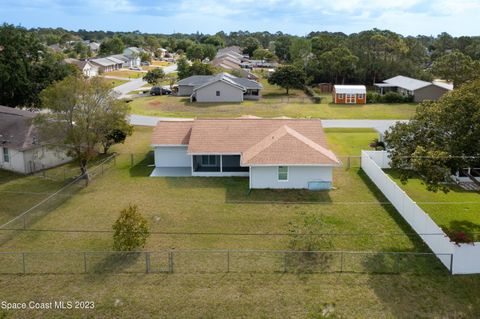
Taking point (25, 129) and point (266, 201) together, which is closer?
point (266, 201)

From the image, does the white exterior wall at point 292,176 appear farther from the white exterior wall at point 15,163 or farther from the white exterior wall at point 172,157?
the white exterior wall at point 15,163

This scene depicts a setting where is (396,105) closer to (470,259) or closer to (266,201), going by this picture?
(266,201)

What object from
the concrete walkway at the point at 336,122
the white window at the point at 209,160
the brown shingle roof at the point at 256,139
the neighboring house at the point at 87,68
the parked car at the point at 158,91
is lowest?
the white window at the point at 209,160

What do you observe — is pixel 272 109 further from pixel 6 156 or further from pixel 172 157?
pixel 6 156

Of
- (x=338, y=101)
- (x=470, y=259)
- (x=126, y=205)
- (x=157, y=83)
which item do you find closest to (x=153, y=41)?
(x=157, y=83)

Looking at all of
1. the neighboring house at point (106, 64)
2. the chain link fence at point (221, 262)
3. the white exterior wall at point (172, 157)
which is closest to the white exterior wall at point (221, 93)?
the white exterior wall at point (172, 157)

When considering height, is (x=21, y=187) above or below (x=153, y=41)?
below

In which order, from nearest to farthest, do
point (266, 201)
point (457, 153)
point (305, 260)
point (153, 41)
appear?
1. point (305, 260)
2. point (457, 153)
3. point (266, 201)
4. point (153, 41)

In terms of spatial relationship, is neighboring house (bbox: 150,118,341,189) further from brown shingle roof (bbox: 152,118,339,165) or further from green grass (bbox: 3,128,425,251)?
green grass (bbox: 3,128,425,251)
